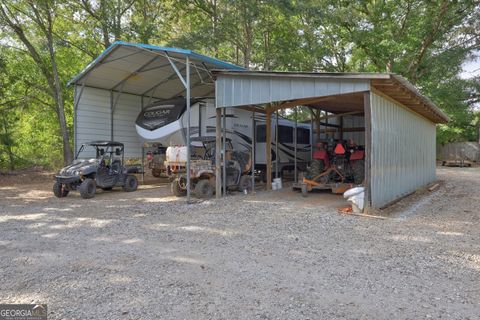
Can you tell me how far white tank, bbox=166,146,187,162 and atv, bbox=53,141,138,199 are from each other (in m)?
1.96

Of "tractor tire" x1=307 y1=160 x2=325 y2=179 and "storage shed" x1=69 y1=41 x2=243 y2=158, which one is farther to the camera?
"storage shed" x1=69 y1=41 x2=243 y2=158

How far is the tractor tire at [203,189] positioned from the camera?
889 cm

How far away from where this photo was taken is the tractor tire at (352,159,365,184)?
915 cm

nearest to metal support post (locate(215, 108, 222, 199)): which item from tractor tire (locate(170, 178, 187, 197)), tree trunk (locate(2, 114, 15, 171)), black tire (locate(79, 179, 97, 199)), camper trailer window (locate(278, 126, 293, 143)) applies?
tractor tire (locate(170, 178, 187, 197))

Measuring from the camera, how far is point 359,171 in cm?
919


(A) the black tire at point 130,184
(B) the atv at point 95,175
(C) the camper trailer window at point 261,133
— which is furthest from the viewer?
(C) the camper trailer window at point 261,133

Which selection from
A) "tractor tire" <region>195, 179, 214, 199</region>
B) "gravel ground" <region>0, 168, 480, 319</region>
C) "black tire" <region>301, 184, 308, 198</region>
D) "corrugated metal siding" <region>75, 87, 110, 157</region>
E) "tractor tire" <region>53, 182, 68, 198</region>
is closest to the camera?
"gravel ground" <region>0, 168, 480, 319</region>

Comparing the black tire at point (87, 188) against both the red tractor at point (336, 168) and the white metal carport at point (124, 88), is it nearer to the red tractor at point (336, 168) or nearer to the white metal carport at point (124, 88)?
the white metal carport at point (124, 88)

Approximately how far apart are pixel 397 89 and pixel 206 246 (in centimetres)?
517

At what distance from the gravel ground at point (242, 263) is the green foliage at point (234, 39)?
975 cm

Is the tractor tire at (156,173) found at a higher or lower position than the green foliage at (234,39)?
lower

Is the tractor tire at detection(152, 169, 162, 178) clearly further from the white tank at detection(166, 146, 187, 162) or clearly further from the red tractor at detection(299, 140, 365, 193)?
the red tractor at detection(299, 140, 365, 193)

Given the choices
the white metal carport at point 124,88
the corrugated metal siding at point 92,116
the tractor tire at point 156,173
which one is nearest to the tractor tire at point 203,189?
the white metal carport at point 124,88

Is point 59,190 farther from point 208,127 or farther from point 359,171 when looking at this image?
point 359,171
